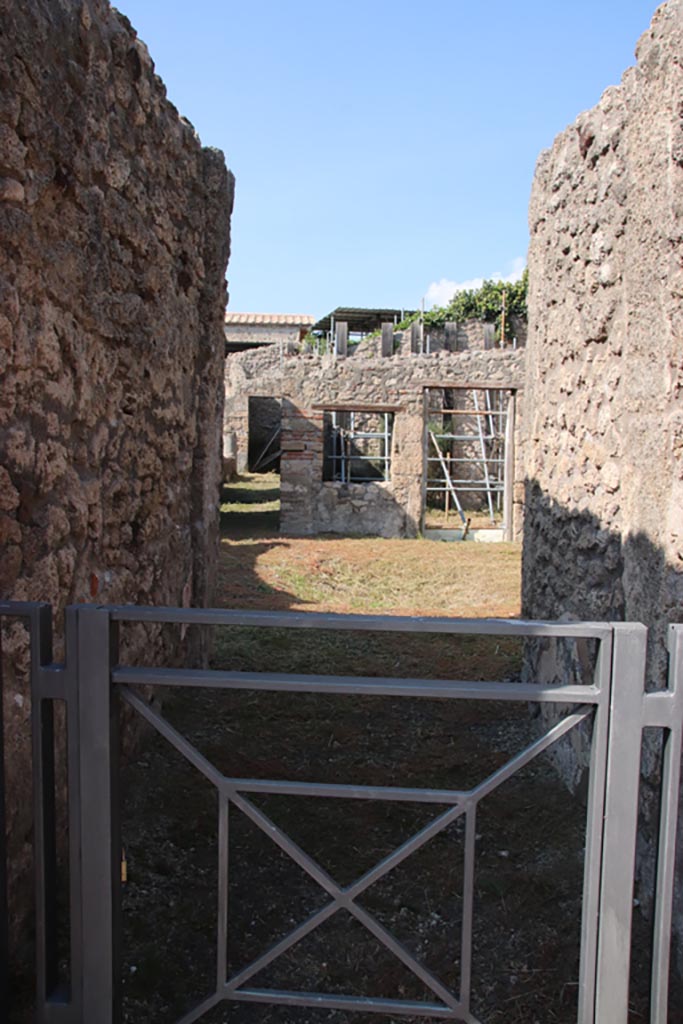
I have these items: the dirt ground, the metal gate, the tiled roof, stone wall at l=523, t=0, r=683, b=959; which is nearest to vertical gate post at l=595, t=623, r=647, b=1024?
the metal gate

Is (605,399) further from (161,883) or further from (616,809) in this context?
(161,883)

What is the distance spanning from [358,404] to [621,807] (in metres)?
11.1

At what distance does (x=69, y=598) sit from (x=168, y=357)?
148cm

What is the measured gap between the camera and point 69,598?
251 cm

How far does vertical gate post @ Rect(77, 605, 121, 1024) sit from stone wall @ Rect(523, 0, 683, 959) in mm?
1596

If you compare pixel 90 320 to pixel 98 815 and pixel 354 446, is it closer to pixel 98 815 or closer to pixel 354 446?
pixel 98 815

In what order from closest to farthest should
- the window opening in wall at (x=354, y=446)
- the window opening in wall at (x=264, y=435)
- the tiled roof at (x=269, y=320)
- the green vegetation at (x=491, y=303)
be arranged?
the window opening in wall at (x=354, y=446) < the window opening in wall at (x=264, y=435) < the green vegetation at (x=491, y=303) < the tiled roof at (x=269, y=320)

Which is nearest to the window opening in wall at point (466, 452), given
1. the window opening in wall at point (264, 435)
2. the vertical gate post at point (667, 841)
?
the window opening in wall at point (264, 435)

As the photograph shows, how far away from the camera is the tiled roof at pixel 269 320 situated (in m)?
25.2

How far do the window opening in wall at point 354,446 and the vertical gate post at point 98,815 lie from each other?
1122 centimetres

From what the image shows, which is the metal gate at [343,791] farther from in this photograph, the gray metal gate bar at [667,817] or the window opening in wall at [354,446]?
the window opening in wall at [354,446]

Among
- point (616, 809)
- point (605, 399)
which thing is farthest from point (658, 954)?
point (605, 399)

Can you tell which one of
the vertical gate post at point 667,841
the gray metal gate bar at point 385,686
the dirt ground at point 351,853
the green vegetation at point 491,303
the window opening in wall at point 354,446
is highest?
the green vegetation at point 491,303

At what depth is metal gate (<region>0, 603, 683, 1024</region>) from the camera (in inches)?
58.6
